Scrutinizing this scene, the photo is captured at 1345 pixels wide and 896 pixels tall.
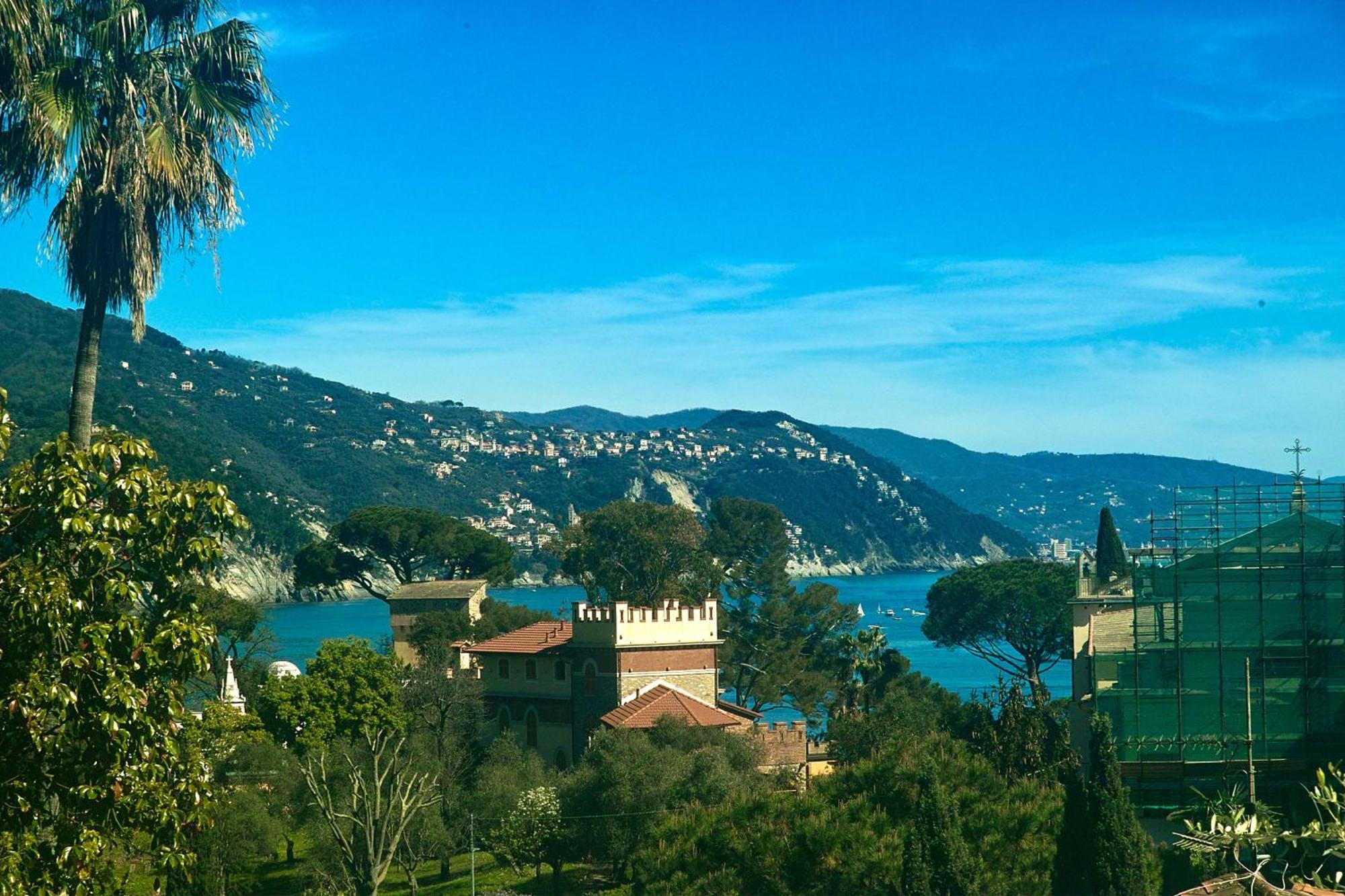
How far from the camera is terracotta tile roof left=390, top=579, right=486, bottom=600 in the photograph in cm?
6969

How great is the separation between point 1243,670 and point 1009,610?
1400 inches

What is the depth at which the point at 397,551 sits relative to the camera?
83562 millimetres

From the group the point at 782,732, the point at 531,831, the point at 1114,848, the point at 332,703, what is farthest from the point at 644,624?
the point at 1114,848

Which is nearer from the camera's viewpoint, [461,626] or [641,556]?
[461,626]

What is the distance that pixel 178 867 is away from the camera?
1284 centimetres

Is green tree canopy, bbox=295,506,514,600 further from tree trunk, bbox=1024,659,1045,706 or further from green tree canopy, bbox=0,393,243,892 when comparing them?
green tree canopy, bbox=0,393,243,892

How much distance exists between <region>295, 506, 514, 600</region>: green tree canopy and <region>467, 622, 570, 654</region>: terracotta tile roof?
29.8 metres

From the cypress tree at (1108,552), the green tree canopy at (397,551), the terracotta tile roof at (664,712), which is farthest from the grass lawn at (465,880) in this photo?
the green tree canopy at (397,551)

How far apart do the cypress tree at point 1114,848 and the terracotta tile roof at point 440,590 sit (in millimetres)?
45408

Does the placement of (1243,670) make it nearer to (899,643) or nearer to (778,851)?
(778,851)

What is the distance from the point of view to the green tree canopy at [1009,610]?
7312 cm

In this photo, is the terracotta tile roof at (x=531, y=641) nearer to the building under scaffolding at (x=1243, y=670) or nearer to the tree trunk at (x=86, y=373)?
the building under scaffolding at (x=1243, y=670)

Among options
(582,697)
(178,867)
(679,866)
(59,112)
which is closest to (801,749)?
(582,697)

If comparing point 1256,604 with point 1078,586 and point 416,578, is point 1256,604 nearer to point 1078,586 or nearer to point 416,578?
point 1078,586
